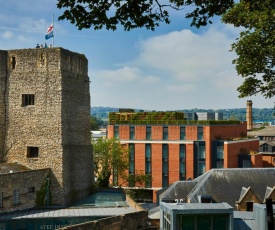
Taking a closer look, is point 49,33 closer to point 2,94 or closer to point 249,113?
point 2,94

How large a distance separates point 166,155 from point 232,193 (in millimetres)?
28445

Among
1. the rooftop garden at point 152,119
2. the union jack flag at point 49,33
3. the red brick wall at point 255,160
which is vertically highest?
the union jack flag at point 49,33

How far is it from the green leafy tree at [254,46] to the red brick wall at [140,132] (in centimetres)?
4315

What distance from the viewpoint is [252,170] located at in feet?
116

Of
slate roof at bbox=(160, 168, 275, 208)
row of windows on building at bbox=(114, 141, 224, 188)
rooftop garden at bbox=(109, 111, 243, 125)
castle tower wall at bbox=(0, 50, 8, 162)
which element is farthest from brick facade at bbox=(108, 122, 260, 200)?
castle tower wall at bbox=(0, 50, 8, 162)

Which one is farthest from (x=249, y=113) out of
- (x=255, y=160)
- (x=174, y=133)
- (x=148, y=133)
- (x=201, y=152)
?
(x=148, y=133)

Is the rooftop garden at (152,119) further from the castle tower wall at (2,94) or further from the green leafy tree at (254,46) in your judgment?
the green leafy tree at (254,46)

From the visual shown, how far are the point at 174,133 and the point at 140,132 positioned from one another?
4763mm

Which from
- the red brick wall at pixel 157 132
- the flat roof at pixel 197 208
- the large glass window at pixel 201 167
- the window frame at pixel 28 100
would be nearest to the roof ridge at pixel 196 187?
the flat roof at pixel 197 208

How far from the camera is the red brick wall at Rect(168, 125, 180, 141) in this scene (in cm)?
6109

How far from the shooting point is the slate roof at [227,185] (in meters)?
32.8

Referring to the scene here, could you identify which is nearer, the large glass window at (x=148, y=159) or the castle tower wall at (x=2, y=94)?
the castle tower wall at (x=2, y=94)

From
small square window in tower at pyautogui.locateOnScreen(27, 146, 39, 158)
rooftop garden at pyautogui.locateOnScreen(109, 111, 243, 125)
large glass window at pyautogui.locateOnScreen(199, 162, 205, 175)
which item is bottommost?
large glass window at pyautogui.locateOnScreen(199, 162, 205, 175)

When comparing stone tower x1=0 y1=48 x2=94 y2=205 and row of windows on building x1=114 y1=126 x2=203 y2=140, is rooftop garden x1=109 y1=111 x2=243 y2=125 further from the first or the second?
stone tower x1=0 y1=48 x2=94 y2=205
